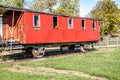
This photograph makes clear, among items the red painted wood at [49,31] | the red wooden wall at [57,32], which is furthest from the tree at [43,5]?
the red painted wood at [49,31]

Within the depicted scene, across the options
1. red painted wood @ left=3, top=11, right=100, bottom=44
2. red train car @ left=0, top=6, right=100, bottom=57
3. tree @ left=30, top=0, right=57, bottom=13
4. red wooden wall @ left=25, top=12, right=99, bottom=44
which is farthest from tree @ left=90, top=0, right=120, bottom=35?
red train car @ left=0, top=6, right=100, bottom=57

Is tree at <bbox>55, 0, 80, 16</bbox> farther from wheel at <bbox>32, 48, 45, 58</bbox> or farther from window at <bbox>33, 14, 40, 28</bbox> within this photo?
window at <bbox>33, 14, 40, 28</bbox>

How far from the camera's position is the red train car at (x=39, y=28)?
1973cm

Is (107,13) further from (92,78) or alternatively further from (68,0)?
(92,78)

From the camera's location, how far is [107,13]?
183 feet

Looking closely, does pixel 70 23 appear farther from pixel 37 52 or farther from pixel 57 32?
pixel 37 52

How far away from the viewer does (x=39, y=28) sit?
829 inches

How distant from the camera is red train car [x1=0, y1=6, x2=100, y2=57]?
1973 centimetres

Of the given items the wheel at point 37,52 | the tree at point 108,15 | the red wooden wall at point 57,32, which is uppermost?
the tree at point 108,15

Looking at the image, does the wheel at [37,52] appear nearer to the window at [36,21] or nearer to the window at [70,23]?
the window at [36,21]

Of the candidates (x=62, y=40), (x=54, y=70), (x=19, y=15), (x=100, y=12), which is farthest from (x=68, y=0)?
(x=54, y=70)

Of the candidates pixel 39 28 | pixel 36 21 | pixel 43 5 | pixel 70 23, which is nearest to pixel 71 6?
pixel 43 5

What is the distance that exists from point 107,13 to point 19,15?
38.2 m

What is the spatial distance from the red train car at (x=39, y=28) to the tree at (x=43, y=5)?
20173mm
